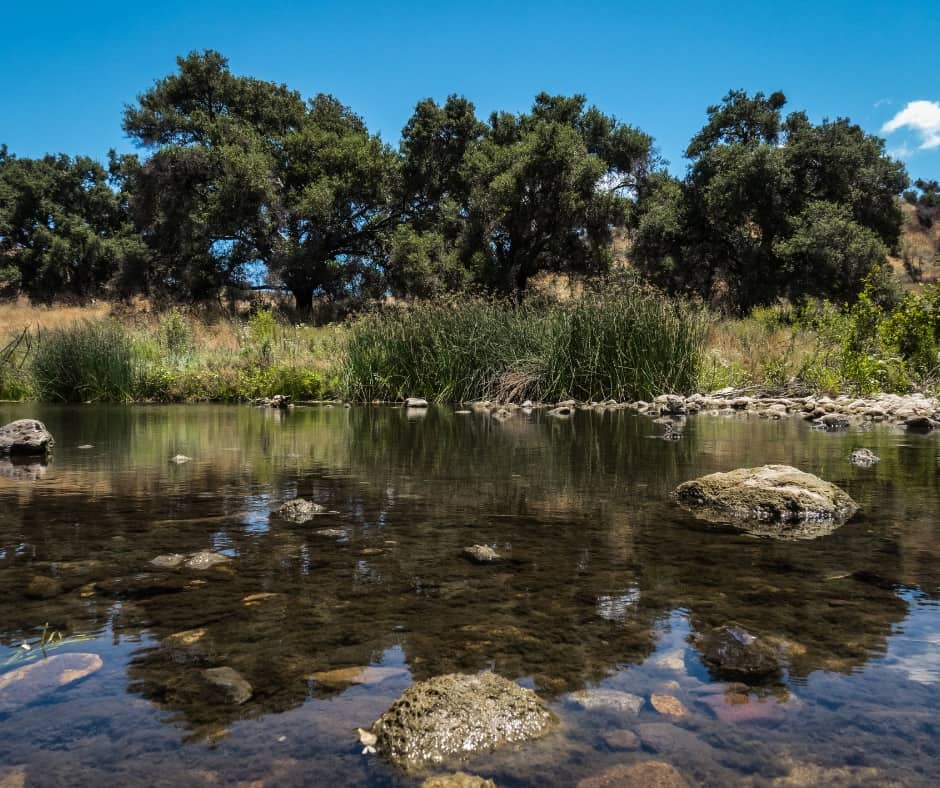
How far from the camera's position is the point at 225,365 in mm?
16500

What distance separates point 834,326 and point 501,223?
1658 centimetres

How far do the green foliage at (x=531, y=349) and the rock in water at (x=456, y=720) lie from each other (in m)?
10.9

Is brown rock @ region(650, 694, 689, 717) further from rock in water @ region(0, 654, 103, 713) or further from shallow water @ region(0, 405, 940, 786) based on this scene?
rock in water @ region(0, 654, 103, 713)

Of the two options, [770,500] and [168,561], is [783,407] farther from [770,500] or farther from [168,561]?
[168,561]

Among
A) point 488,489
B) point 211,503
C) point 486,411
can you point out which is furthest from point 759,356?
point 211,503

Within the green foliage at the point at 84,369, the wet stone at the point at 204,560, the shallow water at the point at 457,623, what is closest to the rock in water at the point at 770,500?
Result: the shallow water at the point at 457,623

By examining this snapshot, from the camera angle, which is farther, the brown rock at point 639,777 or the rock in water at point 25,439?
the rock in water at point 25,439

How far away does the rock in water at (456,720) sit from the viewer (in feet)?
4.28

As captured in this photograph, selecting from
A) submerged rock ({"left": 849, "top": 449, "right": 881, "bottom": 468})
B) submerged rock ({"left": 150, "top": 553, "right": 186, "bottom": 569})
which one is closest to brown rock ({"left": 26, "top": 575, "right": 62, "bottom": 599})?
submerged rock ({"left": 150, "top": 553, "right": 186, "bottom": 569})

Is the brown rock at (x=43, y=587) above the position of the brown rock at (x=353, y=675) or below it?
above

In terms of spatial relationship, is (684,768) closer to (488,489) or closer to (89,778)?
(89,778)

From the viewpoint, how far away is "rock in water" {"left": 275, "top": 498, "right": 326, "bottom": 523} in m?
3.24

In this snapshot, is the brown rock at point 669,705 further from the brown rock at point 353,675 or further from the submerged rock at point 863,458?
the submerged rock at point 863,458

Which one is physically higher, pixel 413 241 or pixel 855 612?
pixel 413 241
